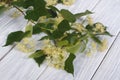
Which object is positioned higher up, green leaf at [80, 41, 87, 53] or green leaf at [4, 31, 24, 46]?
green leaf at [80, 41, 87, 53]

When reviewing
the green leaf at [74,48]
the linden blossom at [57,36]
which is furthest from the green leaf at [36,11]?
the green leaf at [74,48]

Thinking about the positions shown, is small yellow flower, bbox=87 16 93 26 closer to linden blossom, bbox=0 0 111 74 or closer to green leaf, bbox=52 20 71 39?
linden blossom, bbox=0 0 111 74

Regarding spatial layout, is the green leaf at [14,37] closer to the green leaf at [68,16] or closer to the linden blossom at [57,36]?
the linden blossom at [57,36]

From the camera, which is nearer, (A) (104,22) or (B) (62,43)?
(B) (62,43)

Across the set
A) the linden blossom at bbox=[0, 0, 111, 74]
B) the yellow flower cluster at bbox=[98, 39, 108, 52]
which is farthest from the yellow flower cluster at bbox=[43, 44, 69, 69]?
the yellow flower cluster at bbox=[98, 39, 108, 52]

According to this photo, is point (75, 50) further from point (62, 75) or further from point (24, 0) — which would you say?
point (24, 0)

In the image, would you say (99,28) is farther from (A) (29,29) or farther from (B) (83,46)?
(A) (29,29)

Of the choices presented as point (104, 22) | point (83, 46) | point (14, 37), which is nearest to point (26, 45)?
point (14, 37)

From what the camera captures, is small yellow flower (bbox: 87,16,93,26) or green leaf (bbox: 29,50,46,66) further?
small yellow flower (bbox: 87,16,93,26)
